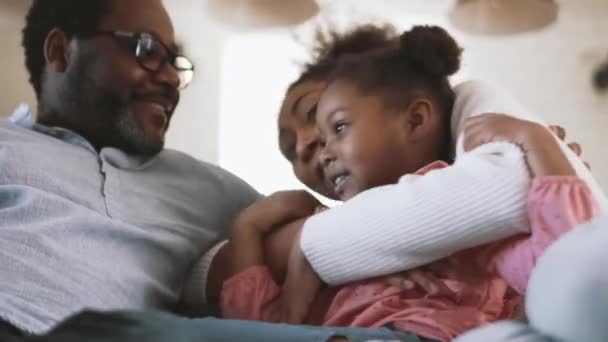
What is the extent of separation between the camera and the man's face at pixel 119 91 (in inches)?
48.2

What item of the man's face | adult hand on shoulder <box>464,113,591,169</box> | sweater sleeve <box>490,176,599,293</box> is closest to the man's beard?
the man's face

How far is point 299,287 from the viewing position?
34.8 inches

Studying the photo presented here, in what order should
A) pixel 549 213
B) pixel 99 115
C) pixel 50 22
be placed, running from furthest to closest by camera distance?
1. pixel 50 22
2. pixel 99 115
3. pixel 549 213

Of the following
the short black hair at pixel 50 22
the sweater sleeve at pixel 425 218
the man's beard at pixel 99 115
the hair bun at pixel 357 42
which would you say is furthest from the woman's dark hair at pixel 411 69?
the short black hair at pixel 50 22

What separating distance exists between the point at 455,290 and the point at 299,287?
187 millimetres

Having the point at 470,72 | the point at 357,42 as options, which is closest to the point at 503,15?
the point at 470,72

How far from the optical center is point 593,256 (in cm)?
50

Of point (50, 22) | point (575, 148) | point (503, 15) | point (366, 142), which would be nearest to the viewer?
point (366, 142)

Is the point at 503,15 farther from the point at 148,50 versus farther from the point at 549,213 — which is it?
the point at 549,213

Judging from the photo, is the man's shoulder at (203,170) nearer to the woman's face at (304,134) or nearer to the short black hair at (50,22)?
the woman's face at (304,134)

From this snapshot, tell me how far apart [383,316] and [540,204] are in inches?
8.4

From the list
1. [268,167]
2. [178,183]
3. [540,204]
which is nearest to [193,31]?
[268,167]

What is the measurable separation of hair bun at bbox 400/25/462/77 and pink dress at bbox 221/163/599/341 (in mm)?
218

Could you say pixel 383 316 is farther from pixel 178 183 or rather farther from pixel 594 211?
pixel 178 183
